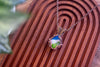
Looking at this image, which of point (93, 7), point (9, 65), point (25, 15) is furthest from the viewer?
point (93, 7)

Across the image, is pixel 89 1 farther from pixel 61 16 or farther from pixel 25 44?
pixel 25 44

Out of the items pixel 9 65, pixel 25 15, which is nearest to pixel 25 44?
pixel 9 65

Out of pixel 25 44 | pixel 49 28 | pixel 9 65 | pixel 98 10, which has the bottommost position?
pixel 9 65
